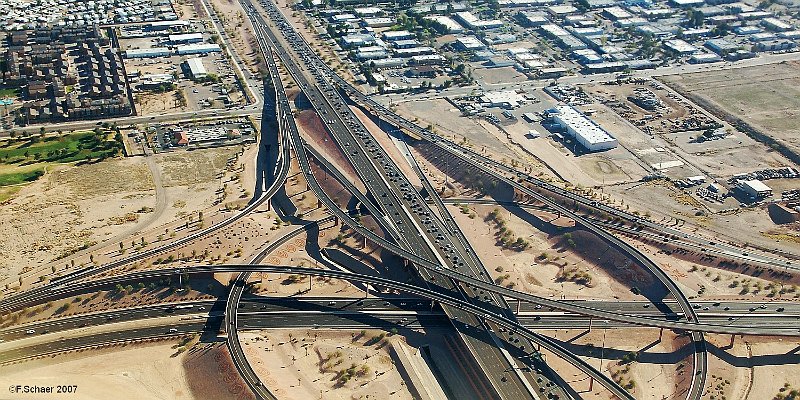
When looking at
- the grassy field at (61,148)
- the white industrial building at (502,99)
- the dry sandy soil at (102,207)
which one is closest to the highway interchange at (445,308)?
the dry sandy soil at (102,207)

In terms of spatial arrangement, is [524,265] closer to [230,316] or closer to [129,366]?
[230,316]

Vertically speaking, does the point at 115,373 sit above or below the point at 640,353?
below

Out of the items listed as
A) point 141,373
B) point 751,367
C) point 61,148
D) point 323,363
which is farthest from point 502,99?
point 141,373

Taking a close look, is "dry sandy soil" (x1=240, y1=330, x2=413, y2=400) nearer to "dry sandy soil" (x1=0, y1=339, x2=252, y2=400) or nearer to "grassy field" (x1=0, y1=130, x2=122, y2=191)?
"dry sandy soil" (x1=0, y1=339, x2=252, y2=400)

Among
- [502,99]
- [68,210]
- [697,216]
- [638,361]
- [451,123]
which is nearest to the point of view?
[638,361]

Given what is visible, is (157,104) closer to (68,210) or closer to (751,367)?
(68,210)

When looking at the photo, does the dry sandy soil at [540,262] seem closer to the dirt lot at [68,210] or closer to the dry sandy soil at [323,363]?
the dry sandy soil at [323,363]

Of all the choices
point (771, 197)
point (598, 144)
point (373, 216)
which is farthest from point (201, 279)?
point (771, 197)
